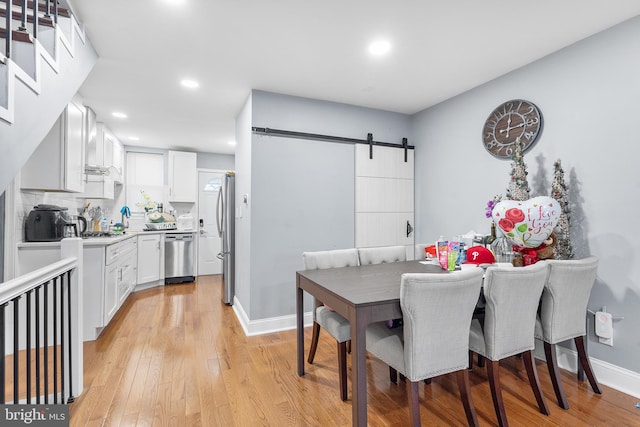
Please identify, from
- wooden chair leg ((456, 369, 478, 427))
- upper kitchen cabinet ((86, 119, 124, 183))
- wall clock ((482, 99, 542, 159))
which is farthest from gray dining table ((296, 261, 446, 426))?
upper kitchen cabinet ((86, 119, 124, 183))

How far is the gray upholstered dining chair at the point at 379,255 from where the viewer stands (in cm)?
270

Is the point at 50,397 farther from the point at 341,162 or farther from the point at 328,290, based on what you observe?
the point at 341,162

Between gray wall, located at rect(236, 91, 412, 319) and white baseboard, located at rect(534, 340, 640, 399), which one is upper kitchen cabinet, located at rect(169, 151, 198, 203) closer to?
gray wall, located at rect(236, 91, 412, 319)

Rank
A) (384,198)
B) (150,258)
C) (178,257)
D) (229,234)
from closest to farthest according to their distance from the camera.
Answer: (384,198) → (229,234) → (150,258) → (178,257)

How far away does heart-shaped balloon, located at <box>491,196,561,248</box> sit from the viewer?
80.0 inches

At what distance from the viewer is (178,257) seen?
16.7 feet

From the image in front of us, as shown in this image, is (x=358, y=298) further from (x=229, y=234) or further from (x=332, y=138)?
(x=229, y=234)

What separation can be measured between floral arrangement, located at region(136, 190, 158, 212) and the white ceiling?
2.11 metres

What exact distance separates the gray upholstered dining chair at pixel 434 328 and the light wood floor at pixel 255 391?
422mm

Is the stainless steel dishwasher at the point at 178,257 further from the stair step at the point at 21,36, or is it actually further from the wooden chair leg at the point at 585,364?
the wooden chair leg at the point at 585,364

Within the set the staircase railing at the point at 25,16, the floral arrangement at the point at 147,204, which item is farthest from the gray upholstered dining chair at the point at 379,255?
the floral arrangement at the point at 147,204

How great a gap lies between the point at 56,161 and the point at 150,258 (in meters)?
2.34

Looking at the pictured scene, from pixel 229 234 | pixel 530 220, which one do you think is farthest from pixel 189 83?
pixel 530 220

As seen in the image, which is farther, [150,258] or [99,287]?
[150,258]
